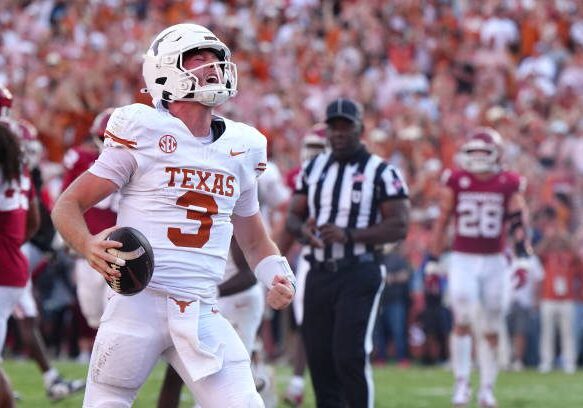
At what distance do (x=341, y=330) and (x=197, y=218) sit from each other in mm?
2405

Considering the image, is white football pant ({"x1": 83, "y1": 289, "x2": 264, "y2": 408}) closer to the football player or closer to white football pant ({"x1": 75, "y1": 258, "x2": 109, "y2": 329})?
the football player

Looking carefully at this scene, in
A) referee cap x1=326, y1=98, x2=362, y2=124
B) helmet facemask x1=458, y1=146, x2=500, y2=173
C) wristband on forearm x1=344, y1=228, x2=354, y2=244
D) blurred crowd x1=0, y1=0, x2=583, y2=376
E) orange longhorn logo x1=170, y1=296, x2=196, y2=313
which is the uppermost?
blurred crowd x1=0, y1=0, x2=583, y2=376

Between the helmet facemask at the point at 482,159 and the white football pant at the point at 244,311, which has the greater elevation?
the helmet facemask at the point at 482,159

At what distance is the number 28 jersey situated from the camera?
4922 mm

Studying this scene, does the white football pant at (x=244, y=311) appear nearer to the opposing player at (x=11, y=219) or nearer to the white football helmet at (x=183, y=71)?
the opposing player at (x=11, y=219)

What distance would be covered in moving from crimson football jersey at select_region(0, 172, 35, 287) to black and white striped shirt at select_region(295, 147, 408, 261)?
154 cm

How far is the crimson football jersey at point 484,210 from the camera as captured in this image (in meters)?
10.7

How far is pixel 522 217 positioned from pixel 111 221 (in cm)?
327

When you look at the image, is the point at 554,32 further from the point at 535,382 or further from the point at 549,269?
the point at 535,382

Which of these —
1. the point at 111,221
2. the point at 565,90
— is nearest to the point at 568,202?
the point at 565,90

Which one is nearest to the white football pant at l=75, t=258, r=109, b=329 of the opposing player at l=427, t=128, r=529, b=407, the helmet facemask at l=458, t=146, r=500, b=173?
the opposing player at l=427, t=128, r=529, b=407

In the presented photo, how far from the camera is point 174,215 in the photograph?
16.3ft

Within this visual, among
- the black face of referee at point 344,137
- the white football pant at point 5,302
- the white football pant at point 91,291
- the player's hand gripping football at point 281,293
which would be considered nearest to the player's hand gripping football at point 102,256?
the player's hand gripping football at point 281,293

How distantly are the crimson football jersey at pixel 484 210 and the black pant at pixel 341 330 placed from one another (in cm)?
324
